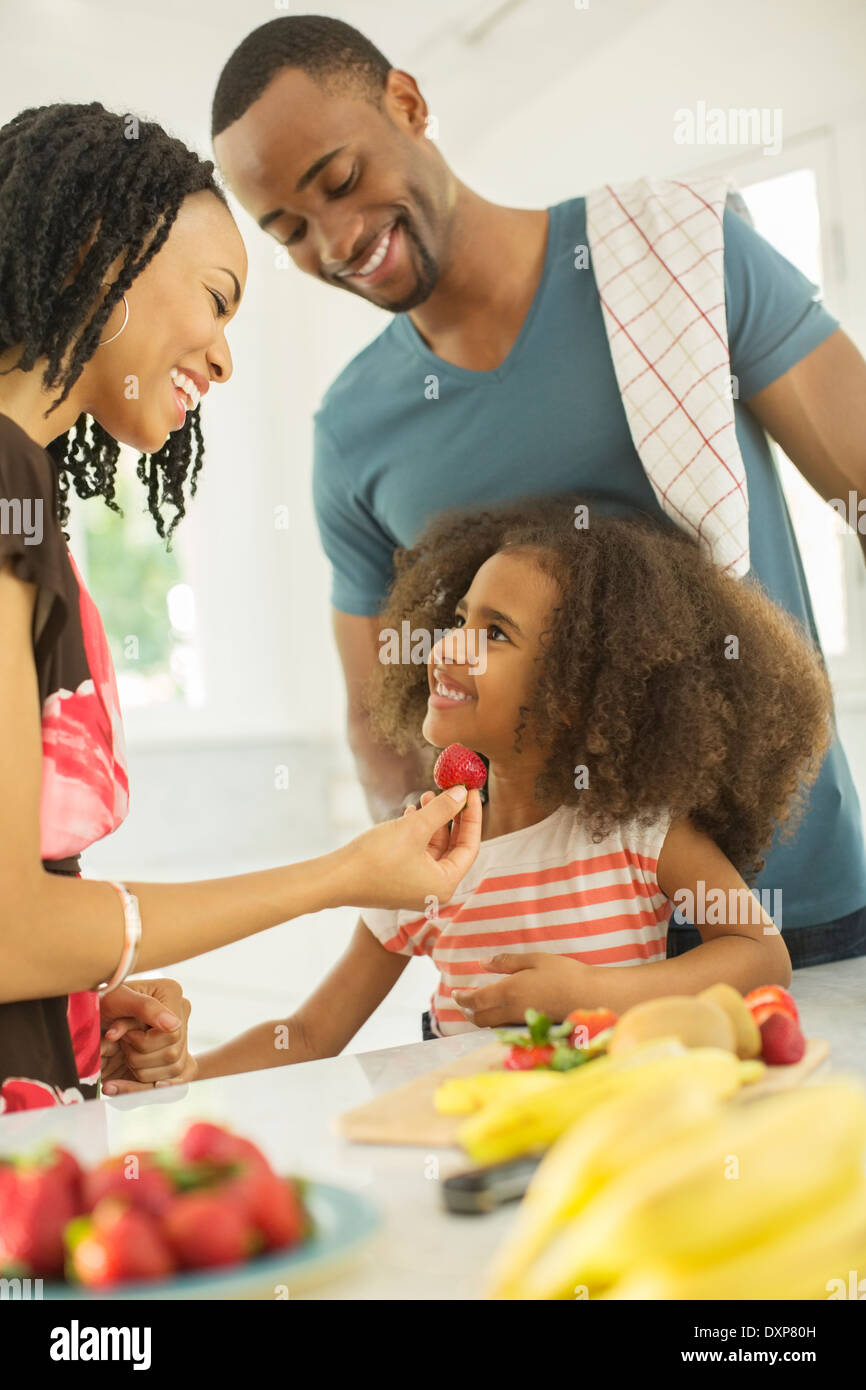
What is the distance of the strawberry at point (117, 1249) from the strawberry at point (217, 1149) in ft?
0.16

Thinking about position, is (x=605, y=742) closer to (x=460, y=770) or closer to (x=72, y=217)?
(x=460, y=770)

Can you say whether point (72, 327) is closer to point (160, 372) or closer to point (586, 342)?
point (160, 372)

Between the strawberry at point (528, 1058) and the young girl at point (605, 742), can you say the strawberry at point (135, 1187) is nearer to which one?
the strawberry at point (528, 1058)

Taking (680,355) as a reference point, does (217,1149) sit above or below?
below

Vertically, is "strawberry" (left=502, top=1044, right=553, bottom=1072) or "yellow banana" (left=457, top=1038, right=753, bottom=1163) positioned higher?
"yellow banana" (left=457, top=1038, right=753, bottom=1163)

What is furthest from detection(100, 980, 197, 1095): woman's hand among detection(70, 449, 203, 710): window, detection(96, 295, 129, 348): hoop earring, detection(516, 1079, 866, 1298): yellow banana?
detection(70, 449, 203, 710): window

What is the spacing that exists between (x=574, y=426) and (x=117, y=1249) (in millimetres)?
1205

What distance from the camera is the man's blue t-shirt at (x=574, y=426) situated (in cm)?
151

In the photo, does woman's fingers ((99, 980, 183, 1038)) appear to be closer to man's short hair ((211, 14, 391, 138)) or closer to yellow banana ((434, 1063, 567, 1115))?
yellow banana ((434, 1063, 567, 1115))

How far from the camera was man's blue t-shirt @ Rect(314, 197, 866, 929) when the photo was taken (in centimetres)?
151

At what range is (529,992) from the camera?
1.20 metres

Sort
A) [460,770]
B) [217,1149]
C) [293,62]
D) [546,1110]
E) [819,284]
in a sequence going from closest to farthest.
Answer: [217,1149], [546,1110], [460,770], [293,62], [819,284]

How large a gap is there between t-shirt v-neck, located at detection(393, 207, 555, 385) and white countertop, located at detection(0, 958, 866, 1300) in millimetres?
837

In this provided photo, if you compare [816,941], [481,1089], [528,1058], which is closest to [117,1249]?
[481,1089]
